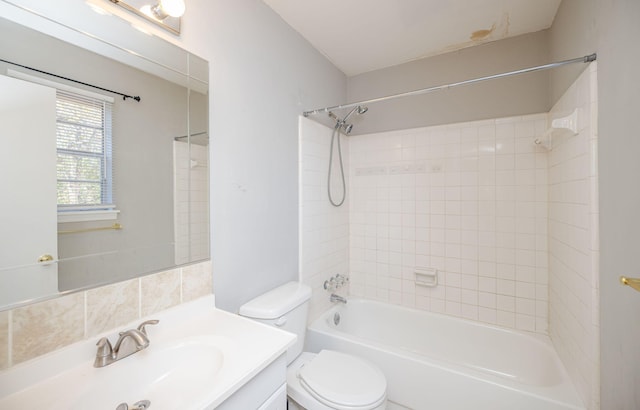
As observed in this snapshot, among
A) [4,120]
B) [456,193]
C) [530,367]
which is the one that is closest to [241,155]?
[4,120]

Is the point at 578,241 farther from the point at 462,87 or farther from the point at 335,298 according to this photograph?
the point at 335,298

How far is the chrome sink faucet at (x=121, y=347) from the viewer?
0.85m

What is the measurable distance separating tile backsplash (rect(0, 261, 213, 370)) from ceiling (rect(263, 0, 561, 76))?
1.65m

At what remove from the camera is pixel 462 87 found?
6.97 ft

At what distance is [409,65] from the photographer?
7.57 feet

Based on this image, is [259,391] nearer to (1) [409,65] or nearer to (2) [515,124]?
(2) [515,124]

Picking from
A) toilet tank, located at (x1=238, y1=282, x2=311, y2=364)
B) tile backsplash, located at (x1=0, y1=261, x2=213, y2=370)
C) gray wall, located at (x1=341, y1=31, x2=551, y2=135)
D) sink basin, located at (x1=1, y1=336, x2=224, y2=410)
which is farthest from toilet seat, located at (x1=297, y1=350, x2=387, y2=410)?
gray wall, located at (x1=341, y1=31, x2=551, y2=135)

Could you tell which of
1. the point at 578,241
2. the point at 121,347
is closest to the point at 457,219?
the point at 578,241

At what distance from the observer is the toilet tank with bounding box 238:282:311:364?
137 centimetres

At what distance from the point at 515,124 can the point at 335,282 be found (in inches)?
72.4

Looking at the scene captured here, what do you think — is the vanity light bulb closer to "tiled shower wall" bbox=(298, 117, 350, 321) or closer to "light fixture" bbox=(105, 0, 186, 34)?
"light fixture" bbox=(105, 0, 186, 34)

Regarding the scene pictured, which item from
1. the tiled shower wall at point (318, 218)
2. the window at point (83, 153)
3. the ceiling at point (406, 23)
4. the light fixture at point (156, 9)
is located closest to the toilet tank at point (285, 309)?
the tiled shower wall at point (318, 218)

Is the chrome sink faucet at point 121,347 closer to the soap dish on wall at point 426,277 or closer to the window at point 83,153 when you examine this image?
the window at point 83,153

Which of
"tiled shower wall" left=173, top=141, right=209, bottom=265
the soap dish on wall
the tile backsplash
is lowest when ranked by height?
the soap dish on wall
